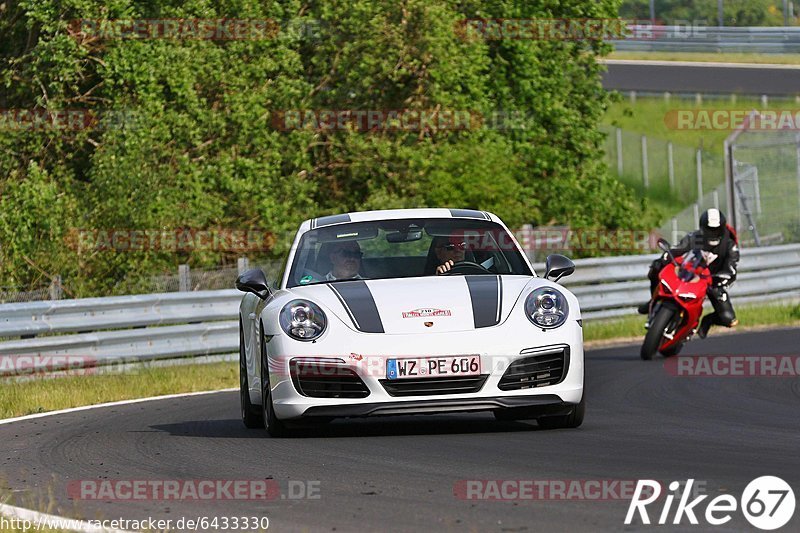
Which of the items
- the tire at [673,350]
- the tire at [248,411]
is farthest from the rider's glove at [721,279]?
the tire at [248,411]

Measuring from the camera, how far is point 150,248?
1001 inches

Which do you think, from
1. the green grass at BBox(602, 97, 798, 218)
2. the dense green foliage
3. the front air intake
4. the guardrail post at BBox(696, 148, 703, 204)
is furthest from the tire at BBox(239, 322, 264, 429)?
the green grass at BBox(602, 97, 798, 218)

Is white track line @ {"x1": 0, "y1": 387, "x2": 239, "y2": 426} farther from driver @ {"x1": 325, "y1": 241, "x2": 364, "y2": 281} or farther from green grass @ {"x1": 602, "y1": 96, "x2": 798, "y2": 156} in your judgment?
green grass @ {"x1": 602, "y1": 96, "x2": 798, "y2": 156}

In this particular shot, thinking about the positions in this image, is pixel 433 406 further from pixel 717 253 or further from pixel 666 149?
pixel 666 149

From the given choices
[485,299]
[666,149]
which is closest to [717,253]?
[485,299]

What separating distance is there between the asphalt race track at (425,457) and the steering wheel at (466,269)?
940 mm

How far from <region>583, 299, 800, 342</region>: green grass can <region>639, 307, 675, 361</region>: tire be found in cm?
463

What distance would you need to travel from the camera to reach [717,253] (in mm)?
15516

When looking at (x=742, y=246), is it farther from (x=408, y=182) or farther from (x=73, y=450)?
(x=73, y=450)

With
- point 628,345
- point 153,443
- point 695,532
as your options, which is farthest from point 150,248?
point 695,532

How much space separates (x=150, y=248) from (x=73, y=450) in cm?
1636

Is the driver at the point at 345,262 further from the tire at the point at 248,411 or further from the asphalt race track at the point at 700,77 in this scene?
the asphalt race track at the point at 700,77

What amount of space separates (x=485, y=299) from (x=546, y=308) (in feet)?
1.15

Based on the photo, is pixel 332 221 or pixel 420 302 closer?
pixel 420 302
